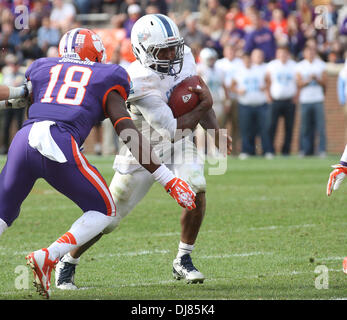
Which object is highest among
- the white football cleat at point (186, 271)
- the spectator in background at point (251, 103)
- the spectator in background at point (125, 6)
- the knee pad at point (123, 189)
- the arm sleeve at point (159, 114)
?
the spectator in background at point (125, 6)

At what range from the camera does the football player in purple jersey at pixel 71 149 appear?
14.2 feet

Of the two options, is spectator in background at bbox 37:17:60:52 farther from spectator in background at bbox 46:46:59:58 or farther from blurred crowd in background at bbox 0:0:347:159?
spectator in background at bbox 46:46:59:58

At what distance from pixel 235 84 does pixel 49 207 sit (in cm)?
667

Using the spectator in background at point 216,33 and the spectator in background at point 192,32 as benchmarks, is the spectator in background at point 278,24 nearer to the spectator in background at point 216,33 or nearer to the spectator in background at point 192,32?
the spectator in background at point 216,33

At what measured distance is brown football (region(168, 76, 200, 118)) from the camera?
5293mm

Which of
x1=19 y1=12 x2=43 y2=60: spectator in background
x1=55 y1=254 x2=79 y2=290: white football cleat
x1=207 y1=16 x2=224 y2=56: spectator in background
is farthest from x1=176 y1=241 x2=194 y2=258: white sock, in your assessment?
x1=19 y1=12 x2=43 y2=60: spectator in background

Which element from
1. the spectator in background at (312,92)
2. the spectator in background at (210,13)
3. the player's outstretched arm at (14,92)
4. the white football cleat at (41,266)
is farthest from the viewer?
the spectator in background at (210,13)

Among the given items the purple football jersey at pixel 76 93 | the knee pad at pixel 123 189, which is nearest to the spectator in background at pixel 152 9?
→ the knee pad at pixel 123 189

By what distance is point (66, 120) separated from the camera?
174 inches

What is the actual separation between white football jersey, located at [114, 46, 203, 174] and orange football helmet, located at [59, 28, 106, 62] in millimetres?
530

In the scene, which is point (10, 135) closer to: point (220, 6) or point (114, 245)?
point (220, 6)

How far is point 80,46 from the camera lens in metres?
4.70

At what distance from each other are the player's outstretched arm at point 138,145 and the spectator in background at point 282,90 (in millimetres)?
10094
